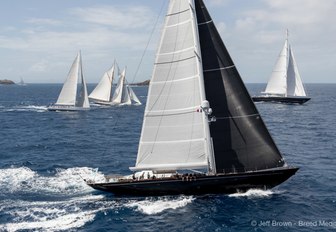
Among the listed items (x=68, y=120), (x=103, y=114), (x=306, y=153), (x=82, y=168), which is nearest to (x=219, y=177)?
(x=82, y=168)

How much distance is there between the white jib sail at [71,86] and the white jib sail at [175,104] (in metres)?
72.9

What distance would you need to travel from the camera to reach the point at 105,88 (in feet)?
392

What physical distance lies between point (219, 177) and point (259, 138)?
189 inches

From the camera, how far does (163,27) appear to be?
3047 cm

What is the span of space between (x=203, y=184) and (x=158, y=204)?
4.12 meters

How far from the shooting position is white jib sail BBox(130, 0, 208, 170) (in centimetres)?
3039

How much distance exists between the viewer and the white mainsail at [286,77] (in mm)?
118594

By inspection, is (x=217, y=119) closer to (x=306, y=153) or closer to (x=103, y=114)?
(x=306, y=153)

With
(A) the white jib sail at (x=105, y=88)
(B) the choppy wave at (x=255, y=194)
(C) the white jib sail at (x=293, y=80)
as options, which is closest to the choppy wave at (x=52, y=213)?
(B) the choppy wave at (x=255, y=194)

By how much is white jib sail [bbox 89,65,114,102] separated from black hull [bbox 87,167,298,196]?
8831cm

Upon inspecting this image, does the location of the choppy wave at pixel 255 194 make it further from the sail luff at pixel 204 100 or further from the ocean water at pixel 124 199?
the sail luff at pixel 204 100

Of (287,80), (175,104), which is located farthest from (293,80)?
(175,104)

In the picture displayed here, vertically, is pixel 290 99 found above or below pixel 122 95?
below

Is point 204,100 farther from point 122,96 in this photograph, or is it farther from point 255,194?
point 122,96
